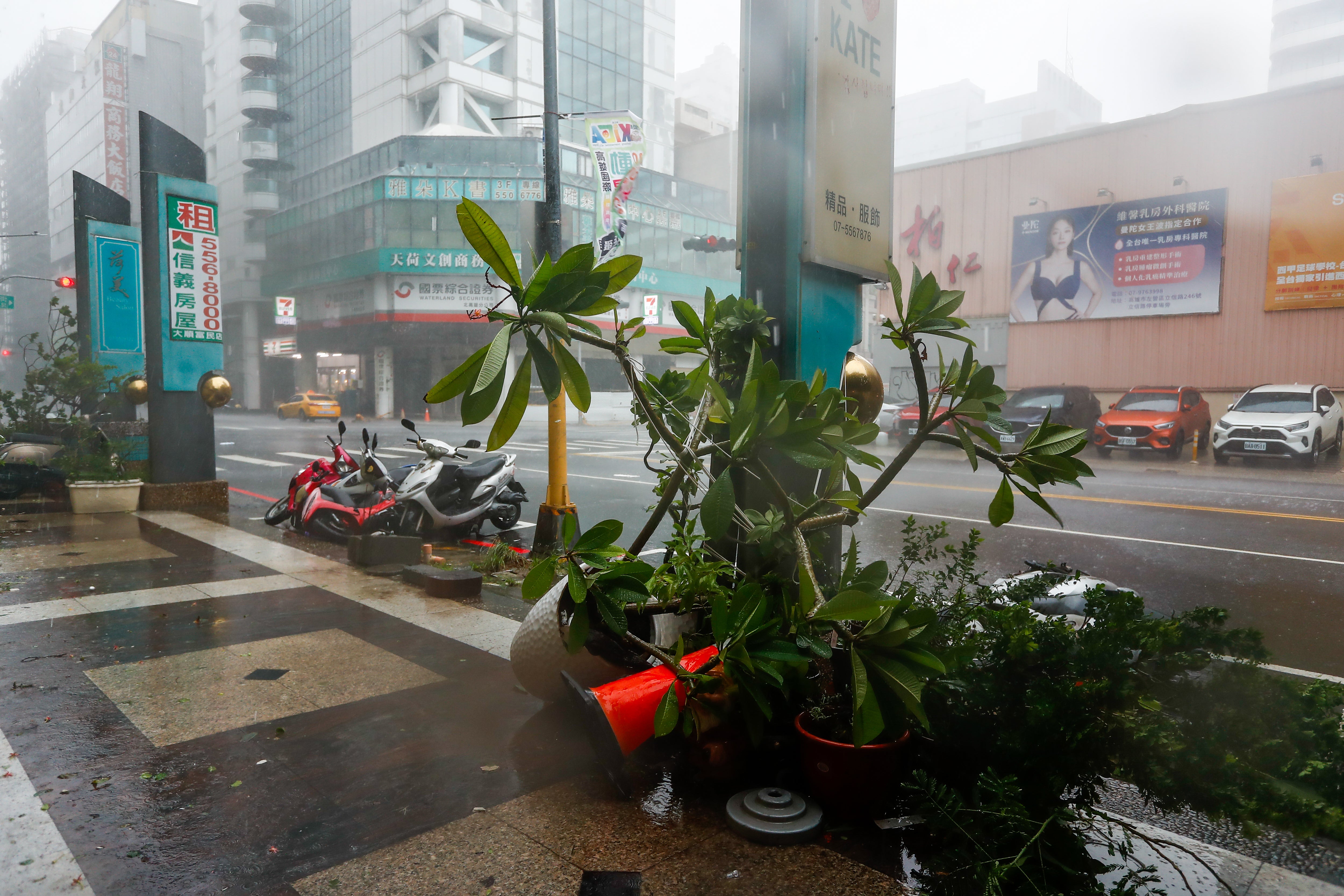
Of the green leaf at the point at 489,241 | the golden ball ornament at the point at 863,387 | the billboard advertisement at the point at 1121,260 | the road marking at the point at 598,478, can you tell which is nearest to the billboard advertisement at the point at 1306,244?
the billboard advertisement at the point at 1121,260

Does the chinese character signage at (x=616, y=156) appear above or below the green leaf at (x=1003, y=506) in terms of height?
above

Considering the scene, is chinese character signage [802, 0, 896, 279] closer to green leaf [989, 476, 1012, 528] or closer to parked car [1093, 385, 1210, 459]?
green leaf [989, 476, 1012, 528]

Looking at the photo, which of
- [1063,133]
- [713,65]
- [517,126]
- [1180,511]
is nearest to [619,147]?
[1180,511]

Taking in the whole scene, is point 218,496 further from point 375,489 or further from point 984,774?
point 984,774

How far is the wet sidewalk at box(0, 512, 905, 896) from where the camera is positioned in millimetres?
2506

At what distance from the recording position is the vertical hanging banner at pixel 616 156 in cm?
1596

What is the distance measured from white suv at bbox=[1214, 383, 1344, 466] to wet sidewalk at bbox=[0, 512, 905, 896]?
16643 millimetres

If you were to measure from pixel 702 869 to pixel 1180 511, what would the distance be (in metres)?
10.3

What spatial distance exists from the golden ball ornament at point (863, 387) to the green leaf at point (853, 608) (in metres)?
1.33

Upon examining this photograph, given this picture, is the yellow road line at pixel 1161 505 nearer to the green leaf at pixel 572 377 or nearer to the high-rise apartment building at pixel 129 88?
the green leaf at pixel 572 377

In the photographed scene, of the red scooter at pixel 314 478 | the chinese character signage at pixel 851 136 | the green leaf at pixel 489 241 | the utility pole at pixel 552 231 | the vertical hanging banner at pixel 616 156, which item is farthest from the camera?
the vertical hanging banner at pixel 616 156

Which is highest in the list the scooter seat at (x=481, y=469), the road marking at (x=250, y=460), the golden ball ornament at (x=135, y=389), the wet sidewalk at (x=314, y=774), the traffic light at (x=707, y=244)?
the traffic light at (x=707, y=244)

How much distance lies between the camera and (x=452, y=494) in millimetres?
8766

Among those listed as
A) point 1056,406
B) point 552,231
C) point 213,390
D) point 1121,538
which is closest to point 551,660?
point 552,231
